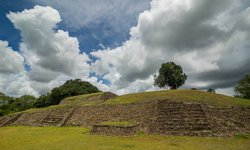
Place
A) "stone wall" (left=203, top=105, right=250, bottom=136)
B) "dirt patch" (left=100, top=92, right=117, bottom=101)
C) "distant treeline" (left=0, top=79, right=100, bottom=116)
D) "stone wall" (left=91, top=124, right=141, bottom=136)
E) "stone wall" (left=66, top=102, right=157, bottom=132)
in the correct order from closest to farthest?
"stone wall" (left=203, top=105, right=250, bottom=136) → "stone wall" (left=91, top=124, right=141, bottom=136) → "stone wall" (left=66, top=102, right=157, bottom=132) → "dirt patch" (left=100, top=92, right=117, bottom=101) → "distant treeline" (left=0, top=79, right=100, bottom=116)

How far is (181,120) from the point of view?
56.3ft

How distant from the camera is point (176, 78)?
135ft

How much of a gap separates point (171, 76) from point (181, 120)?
24908 mm

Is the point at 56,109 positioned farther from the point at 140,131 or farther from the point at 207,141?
the point at 207,141

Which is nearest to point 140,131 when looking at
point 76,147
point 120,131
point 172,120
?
point 120,131

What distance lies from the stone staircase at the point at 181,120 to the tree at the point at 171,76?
2107 cm

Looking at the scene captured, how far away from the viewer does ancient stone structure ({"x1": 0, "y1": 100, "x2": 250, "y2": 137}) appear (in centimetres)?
1589

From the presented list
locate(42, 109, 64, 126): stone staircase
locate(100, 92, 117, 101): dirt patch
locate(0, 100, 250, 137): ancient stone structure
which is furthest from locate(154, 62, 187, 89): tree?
locate(42, 109, 64, 126): stone staircase

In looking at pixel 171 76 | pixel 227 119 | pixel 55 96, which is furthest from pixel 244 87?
pixel 55 96

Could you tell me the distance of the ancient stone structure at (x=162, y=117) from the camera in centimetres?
1589

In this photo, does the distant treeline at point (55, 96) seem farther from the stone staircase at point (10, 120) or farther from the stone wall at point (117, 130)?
the stone wall at point (117, 130)

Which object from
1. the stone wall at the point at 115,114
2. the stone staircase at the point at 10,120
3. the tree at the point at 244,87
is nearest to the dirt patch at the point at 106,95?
the stone wall at the point at 115,114

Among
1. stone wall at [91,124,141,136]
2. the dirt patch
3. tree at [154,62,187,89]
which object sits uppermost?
tree at [154,62,187,89]

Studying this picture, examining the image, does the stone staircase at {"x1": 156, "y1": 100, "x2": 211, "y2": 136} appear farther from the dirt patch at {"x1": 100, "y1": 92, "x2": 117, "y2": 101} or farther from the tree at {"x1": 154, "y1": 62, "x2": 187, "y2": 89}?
the tree at {"x1": 154, "y1": 62, "x2": 187, "y2": 89}
